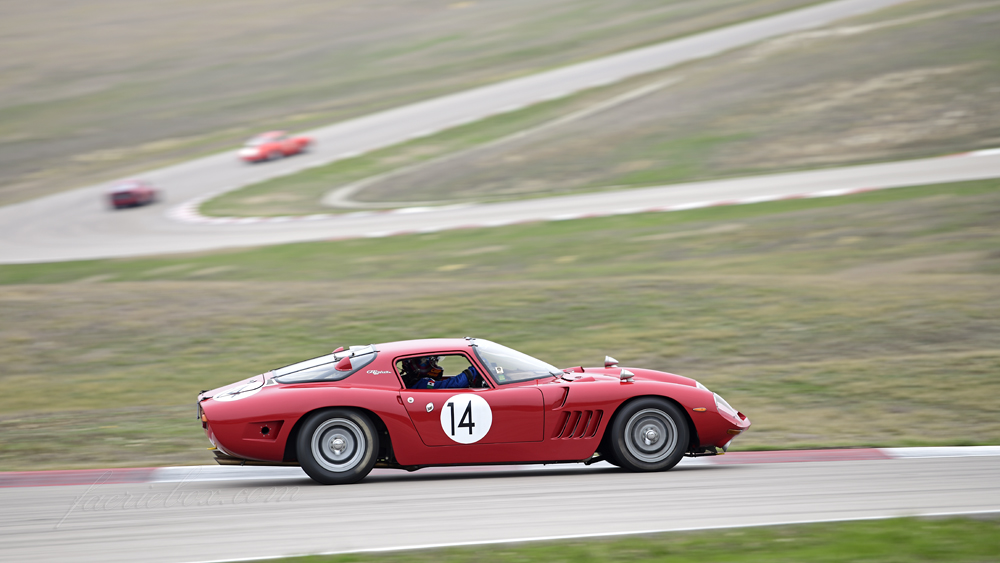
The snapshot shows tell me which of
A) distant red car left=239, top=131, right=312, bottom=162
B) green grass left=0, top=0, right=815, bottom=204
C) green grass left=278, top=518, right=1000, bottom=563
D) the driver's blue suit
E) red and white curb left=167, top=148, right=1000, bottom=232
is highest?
green grass left=0, top=0, right=815, bottom=204

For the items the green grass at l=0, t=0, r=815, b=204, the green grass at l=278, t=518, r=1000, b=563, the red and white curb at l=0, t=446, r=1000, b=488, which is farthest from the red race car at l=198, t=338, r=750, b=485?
the green grass at l=0, t=0, r=815, b=204

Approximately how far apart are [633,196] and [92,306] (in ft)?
45.2

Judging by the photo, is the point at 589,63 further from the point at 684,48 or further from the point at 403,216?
the point at 403,216

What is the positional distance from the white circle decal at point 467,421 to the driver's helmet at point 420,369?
1.27 ft

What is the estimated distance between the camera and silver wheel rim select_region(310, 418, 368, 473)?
7.07 meters

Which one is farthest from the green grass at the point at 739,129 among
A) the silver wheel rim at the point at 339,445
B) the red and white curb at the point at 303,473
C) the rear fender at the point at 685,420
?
the silver wheel rim at the point at 339,445

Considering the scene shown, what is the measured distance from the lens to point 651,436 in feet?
23.9

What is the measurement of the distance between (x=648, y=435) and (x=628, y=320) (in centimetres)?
586

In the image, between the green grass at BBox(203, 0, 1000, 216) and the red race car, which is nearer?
the red race car

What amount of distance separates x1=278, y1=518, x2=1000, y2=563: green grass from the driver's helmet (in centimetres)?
213

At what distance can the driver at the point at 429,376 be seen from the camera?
23.9 ft

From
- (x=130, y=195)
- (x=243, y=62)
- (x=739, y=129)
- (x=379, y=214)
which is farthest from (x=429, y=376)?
(x=243, y=62)

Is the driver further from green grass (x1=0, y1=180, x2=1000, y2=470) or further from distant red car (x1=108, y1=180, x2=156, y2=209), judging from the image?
distant red car (x1=108, y1=180, x2=156, y2=209)

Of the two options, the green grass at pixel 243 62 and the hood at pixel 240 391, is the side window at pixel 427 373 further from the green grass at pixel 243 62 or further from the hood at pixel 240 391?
the green grass at pixel 243 62
